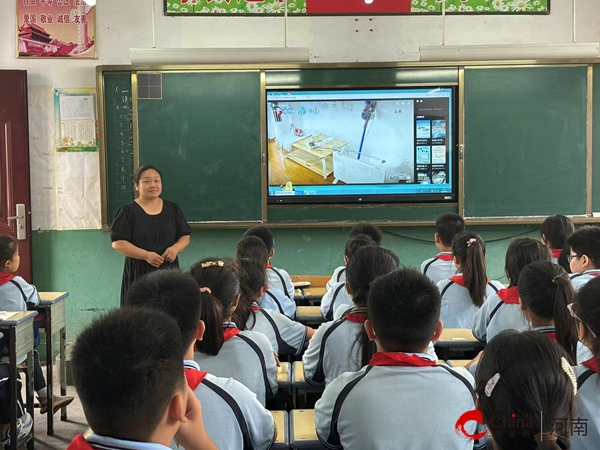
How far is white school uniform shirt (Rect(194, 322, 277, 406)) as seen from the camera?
6.52 ft

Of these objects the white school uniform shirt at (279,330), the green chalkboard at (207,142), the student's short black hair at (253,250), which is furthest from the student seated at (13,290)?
the green chalkboard at (207,142)

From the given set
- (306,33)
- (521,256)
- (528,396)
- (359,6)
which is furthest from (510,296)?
(306,33)

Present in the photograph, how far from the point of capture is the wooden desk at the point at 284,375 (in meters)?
2.33

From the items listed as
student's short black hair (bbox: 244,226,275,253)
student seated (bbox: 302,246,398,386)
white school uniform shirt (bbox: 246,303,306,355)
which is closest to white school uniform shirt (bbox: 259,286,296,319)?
white school uniform shirt (bbox: 246,303,306,355)

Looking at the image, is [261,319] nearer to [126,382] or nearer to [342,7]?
[126,382]

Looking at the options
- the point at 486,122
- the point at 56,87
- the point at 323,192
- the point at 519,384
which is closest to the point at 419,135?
the point at 486,122

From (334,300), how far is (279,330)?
24.9 inches

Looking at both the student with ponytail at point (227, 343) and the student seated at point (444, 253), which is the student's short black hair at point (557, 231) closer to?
the student seated at point (444, 253)

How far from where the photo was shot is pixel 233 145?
5008 millimetres

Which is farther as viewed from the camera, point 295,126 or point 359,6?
point 295,126

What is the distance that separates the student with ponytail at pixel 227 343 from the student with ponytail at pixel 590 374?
0.92 metres

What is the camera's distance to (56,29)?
16.5ft

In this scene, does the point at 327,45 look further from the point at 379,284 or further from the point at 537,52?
the point at 379,284

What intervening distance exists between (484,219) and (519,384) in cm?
407
